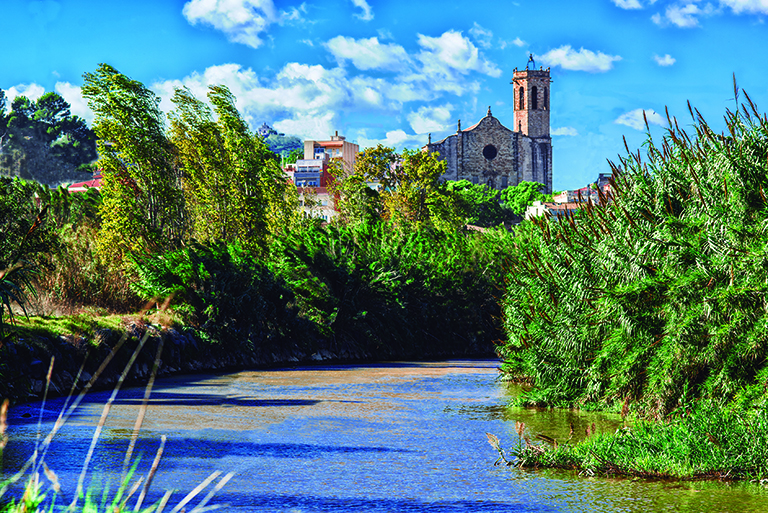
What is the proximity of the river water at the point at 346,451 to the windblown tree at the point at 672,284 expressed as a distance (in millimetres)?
1534

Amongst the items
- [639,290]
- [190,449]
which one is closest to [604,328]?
[639,290]

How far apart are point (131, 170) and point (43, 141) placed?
9076 centimetres

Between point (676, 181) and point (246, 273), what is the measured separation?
70.1 feet

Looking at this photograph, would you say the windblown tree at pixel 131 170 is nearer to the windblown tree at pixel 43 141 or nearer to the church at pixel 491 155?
the windblown tree at pixel 43 141

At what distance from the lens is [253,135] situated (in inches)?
1778

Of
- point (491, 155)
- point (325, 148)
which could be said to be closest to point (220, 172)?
point (491, 155)

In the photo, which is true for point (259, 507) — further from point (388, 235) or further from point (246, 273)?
point (388, 235)

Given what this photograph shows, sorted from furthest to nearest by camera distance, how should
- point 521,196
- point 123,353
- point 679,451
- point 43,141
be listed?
point 521,196 → point 43,141 → point 123,353 → point 679,451

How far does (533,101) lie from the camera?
16262 cm

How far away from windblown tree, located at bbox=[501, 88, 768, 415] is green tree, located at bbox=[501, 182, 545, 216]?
105546mm

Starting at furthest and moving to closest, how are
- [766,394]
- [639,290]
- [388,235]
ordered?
[388,235], [639,290], [766,394]

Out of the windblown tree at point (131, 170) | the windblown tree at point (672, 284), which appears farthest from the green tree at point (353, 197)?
the windblown tree at point (672, 284)

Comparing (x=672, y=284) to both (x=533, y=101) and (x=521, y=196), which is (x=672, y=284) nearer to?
(x=521, y=196)

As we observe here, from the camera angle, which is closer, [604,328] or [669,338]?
[669,338]
